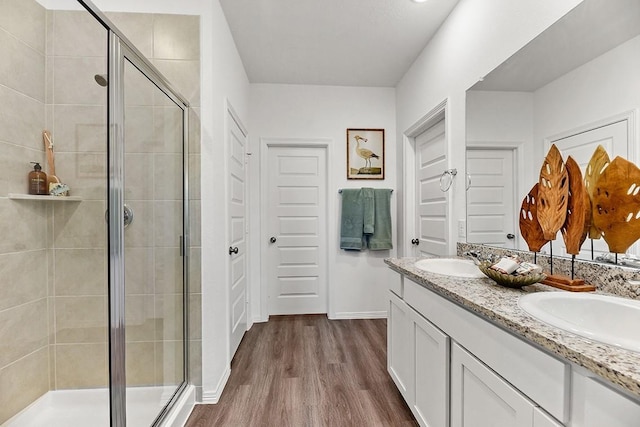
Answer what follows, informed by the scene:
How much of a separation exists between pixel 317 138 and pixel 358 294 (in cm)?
175

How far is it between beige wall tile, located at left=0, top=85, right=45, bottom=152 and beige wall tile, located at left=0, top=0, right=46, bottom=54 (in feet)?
0.90

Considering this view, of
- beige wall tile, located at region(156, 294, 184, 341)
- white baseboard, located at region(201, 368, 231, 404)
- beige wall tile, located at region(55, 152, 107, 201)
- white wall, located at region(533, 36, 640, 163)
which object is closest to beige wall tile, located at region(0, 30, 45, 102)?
beige wall tile, located at region(55, 152, 107, 201)

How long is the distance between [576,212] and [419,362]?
0.94m

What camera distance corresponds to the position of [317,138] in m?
3.15

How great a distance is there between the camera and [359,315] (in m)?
3.21

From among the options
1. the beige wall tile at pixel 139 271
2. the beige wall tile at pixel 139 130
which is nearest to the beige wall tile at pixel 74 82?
the beige wall tile at pixel 139 130

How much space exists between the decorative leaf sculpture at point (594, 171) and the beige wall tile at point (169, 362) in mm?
2090

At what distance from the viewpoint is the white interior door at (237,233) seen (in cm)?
220

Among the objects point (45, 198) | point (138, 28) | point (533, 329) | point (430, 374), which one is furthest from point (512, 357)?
point (138, 28)

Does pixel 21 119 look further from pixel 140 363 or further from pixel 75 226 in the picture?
pixel 140 363

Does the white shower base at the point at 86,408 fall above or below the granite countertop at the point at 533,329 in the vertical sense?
below

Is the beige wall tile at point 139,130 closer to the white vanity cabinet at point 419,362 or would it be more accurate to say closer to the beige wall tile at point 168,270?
the beige wall tile at point 168,270

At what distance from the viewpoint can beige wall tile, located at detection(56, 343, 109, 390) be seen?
62.1 inches

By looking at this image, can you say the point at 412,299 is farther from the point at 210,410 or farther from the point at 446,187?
the point at 210,410
